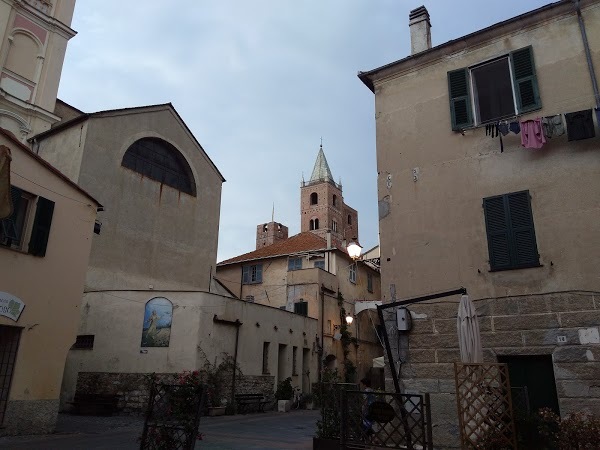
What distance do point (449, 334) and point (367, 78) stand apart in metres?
6.58

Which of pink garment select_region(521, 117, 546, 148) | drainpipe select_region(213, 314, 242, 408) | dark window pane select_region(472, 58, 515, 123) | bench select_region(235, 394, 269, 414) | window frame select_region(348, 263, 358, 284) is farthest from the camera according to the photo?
window frame select_region(348, 263, 358, 284)

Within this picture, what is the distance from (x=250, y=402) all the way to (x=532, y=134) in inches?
600

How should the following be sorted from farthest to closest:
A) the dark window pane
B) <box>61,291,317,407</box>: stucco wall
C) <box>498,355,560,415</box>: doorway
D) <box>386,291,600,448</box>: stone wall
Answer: <box>61,291,317,407</box>: stucco wall < the dark window pane < <box>498,355,560,415</box>: doorway < <box>386,291,600,448</box>: stone wall

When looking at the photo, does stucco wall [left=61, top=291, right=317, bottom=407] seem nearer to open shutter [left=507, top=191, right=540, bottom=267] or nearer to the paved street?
the paved street

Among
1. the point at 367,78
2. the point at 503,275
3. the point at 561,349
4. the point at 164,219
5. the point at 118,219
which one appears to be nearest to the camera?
the point at 561,349

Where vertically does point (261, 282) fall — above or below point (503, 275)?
above

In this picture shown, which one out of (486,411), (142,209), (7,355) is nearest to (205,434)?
(7,355)

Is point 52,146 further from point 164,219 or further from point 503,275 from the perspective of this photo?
point 503,275

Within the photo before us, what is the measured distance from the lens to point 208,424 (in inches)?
599

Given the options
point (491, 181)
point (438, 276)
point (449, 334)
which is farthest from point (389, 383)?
point (491, 181)

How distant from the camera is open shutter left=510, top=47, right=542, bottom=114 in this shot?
10.2 metres

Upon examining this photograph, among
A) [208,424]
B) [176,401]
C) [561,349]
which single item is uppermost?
[561,349]

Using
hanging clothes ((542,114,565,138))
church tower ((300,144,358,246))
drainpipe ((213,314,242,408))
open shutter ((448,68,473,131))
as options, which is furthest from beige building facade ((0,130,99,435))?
church tower ((300,144,358,246))

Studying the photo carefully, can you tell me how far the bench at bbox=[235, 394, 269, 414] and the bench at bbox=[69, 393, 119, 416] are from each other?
4.60 metres
